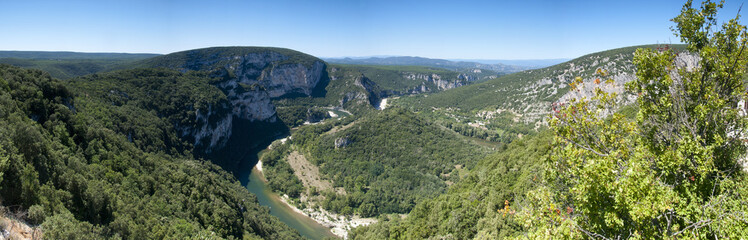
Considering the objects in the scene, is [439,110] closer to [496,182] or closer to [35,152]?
[496,182]

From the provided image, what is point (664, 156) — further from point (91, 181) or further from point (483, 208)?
point (91, 181)

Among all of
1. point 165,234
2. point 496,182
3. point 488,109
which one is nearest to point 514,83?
point 488,109

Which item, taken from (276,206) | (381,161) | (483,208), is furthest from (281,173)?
(483,208)

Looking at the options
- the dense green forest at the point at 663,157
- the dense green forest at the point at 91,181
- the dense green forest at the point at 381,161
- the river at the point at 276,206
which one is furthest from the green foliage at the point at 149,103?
the dense green forest at the point at 663,157

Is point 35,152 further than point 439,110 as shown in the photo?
No

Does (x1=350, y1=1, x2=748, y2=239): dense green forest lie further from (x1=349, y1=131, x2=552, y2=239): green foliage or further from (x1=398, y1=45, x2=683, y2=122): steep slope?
(x1=398, y1=45, x2=683, y2=122): steep slope

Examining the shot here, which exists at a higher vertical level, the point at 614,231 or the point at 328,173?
the point at 614,231

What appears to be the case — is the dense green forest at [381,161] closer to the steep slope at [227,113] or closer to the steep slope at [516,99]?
the steep slope at [227,113]

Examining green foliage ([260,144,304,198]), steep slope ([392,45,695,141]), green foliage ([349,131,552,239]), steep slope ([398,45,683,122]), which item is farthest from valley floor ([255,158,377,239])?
steep slope ([398,45,683,122])
